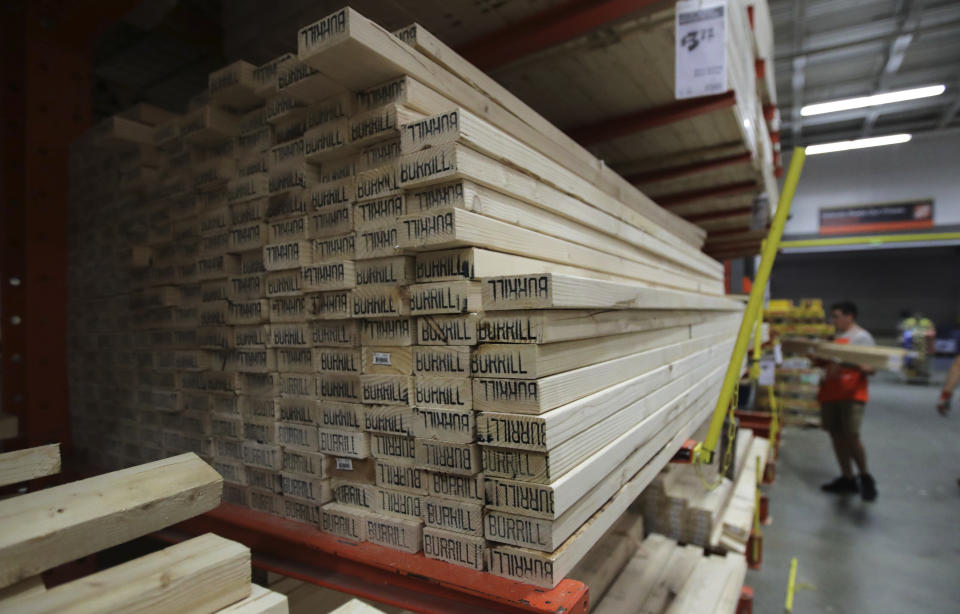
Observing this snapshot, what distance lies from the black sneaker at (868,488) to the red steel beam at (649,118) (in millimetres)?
6160

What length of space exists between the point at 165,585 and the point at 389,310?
90 centimetres

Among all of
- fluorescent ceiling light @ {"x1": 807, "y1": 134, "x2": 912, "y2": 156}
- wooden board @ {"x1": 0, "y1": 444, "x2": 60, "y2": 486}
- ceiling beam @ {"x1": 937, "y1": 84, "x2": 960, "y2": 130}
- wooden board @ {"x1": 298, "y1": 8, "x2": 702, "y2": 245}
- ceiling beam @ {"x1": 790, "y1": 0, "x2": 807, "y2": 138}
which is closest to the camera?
wooden board @ {"x1": 0, "y1": 444, "x2": 60, "y2": 486}

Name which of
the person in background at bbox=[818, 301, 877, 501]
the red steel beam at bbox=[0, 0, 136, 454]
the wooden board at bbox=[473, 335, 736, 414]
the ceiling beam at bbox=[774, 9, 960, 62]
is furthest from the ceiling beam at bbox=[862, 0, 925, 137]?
the red steel beam at bbox=[0, 0, 136, 454]

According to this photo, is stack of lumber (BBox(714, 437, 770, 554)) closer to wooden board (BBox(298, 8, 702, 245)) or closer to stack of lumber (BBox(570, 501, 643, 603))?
stack of lumber (BBox(570, 501, 643, 603))

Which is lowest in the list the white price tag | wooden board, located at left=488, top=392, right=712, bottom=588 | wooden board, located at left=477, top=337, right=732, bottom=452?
the white price tag

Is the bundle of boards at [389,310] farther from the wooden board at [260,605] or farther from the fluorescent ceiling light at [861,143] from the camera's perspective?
the fluorescent ceiling light at [861,143]

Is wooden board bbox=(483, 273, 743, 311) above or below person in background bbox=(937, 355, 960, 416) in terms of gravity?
above

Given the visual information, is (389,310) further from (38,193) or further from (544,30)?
(38,193)

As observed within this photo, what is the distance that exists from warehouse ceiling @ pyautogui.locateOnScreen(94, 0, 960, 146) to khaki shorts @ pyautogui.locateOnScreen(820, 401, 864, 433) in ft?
20.9

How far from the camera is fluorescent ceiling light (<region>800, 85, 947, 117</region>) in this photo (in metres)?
13.3

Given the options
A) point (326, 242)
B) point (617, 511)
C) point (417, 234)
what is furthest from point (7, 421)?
point (617, 511)

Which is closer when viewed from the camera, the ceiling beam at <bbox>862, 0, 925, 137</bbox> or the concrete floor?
the concrete floor

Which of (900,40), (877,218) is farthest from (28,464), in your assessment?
(877,218)

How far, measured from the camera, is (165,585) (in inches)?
39.9
